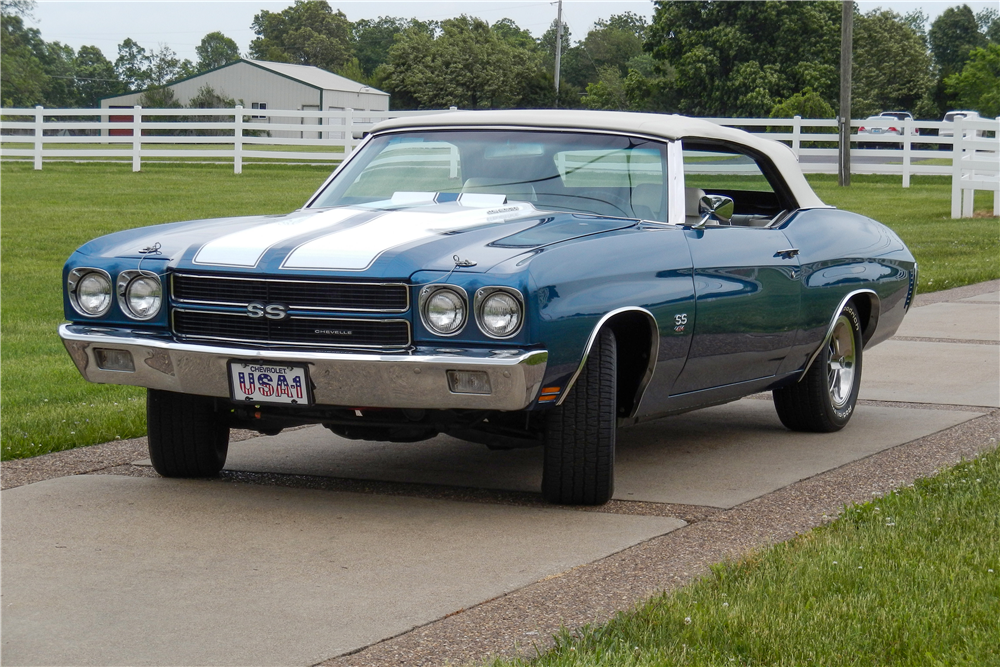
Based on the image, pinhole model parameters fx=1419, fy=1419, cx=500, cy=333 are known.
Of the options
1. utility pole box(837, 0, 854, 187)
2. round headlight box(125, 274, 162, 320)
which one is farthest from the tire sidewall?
utility pole box(837, 0, 854, 187)

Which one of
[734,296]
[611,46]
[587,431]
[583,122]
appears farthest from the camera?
[611,46]

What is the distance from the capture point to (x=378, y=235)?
5273 mm

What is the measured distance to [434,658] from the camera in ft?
11.9

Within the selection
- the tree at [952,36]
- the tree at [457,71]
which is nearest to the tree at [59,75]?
the tree at [457,71]

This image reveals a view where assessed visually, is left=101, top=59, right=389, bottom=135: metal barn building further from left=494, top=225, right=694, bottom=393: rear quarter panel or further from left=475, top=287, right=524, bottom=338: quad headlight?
left=475, top=287, right=524, bottom=338: quad headlight

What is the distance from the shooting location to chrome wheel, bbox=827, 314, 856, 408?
7254 mm

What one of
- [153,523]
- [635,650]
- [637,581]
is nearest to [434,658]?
[635,650]

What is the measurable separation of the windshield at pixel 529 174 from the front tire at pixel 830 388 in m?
1.48

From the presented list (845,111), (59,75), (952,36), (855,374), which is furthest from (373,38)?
(855,374)

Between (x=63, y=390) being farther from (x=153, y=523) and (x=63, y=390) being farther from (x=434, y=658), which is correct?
(x=434, y=658)

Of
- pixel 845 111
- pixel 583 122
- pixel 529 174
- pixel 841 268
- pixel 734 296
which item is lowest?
pixel 734 296

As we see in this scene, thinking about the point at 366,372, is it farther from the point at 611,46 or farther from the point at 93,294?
the point at 611,46

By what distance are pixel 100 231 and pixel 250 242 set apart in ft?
44.9

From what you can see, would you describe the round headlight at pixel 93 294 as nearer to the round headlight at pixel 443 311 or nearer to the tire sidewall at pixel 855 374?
the round headlight at pixel 443 311
